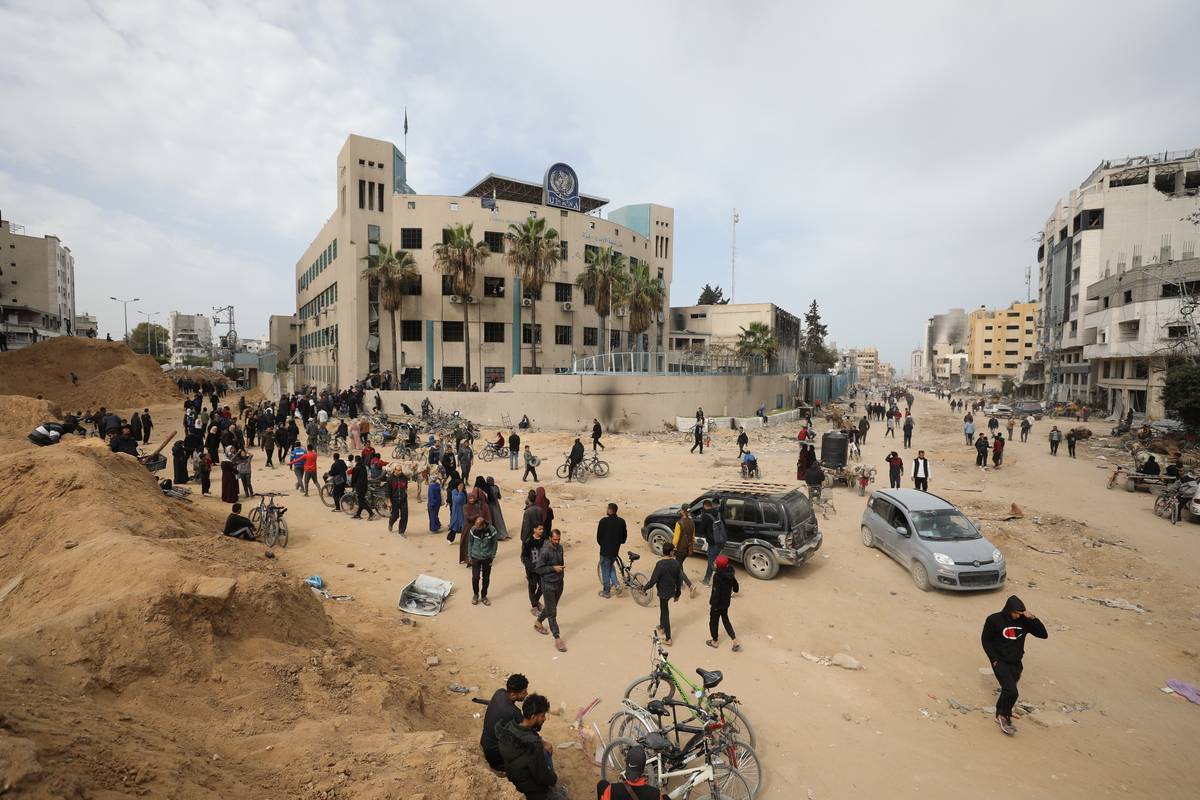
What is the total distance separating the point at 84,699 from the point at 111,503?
670 centimetres

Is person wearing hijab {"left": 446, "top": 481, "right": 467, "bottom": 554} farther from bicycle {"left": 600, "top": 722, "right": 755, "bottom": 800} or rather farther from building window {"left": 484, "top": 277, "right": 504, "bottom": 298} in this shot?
building window {"left": 484, "top": 277, "right": 504, "bottom": 298}

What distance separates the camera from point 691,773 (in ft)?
15.4

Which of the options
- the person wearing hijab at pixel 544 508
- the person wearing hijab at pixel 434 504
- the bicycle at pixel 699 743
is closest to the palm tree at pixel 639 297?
the person wearing hijab at pixel 434 504

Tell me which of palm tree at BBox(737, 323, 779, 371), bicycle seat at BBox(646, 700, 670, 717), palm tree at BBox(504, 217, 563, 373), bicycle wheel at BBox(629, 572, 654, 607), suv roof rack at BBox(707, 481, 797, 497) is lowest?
bicycle wheel at BBox(629, 572, 654, 607)

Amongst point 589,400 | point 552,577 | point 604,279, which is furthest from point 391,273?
point 552,577

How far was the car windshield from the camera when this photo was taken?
423 inches

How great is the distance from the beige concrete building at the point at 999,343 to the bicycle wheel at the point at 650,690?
131140 mm

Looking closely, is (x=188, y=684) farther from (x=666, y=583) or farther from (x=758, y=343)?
(x=758, y=343)

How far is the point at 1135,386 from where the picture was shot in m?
44.2

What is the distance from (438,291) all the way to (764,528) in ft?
119

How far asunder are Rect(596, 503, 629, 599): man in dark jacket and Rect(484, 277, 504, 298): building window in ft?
119

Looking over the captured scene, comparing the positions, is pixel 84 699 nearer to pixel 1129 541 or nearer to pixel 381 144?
pixel 1129 541

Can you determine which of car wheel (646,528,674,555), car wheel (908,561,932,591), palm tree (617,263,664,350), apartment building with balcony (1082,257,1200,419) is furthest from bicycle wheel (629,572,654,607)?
apartment building with balcony (1082,257,1200,419)

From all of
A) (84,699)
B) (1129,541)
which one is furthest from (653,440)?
(84,699)
